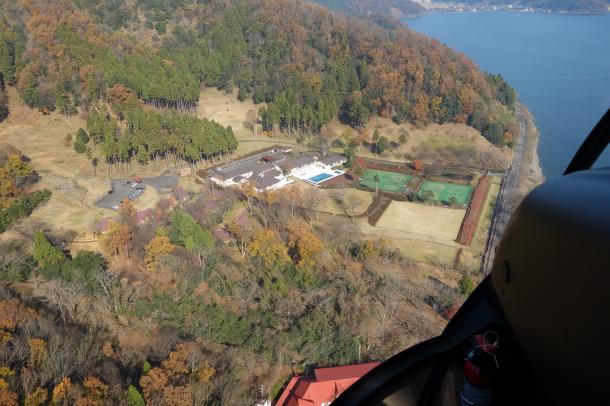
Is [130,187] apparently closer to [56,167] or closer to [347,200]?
[56,167]

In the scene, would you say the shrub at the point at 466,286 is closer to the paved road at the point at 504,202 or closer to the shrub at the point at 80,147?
the paved road at the point at 504,202

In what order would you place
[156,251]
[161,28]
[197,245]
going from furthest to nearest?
[161,28], [197,245], [156,251]

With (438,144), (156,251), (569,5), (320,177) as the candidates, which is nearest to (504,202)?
(438,144)

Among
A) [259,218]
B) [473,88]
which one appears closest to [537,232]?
[259,218]

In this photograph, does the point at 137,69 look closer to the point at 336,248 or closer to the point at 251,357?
the point at 336,248

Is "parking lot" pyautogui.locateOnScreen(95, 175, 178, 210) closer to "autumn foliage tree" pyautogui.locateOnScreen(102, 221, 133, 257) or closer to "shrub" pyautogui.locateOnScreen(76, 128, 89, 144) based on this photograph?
"shrub" pyautogui.locateOnScreen(76, 128, 89, 144)

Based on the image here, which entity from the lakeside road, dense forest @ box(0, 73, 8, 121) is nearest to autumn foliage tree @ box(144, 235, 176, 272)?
the lakeside road
